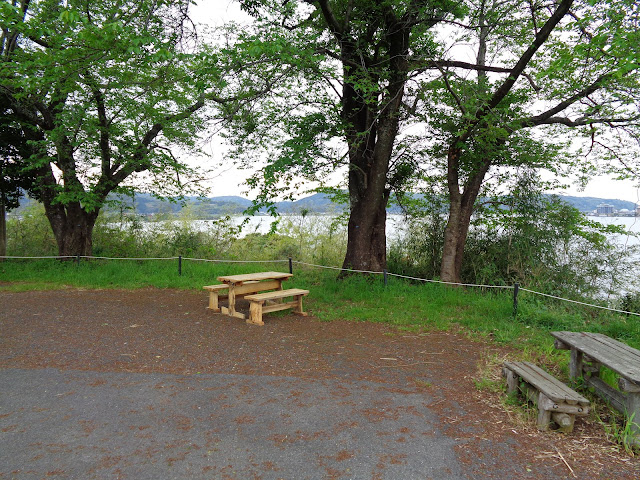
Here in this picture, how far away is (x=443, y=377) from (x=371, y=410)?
119cm

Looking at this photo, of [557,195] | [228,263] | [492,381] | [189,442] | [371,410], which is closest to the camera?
[189,442]

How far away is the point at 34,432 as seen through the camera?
3.10 meters

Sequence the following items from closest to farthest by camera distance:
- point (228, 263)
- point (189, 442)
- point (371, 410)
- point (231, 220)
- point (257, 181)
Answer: point (189, 442) < point (371, 410) < point (257, 181) < point (228, 263) < point (231, 220)

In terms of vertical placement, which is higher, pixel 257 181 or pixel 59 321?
pixel 257 181

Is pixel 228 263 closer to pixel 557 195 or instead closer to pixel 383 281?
pixel 383 281

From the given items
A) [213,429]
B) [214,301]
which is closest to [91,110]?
[214,301]

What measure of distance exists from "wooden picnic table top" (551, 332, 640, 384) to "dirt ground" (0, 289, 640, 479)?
0.55 meters

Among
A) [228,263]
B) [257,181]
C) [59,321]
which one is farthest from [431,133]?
[59,321]

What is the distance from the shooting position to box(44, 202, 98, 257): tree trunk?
1200 centimetres

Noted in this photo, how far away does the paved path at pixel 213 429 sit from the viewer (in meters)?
2.69

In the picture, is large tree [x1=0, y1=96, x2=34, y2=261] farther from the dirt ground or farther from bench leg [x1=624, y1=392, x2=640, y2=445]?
bench leg [x1=624, y1=392, x2=640, y2=445]

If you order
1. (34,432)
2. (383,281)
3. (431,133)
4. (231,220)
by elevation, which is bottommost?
(34,432)

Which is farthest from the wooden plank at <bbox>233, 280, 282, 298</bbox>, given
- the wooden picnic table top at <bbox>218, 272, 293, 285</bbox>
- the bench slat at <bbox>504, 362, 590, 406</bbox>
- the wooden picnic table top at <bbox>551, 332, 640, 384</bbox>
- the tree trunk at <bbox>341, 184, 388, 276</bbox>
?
the wooden picnic table top at <bbox>551, 332, 640, 384</bbox>

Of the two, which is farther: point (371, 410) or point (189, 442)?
point (371, 410)
